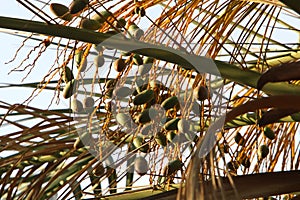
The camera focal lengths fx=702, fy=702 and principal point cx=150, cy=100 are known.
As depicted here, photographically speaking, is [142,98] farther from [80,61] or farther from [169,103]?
[80,61]

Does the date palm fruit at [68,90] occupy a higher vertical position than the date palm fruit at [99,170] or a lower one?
higher

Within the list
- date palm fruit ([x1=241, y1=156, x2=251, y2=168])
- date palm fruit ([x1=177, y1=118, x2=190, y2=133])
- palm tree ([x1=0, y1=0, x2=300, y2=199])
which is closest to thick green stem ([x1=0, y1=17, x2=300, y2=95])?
palm tree ([x1=0, y1=0, x2=300, y2=199])

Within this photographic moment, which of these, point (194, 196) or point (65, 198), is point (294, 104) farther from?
point (65, 198)

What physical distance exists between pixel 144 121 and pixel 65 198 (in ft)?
0.48

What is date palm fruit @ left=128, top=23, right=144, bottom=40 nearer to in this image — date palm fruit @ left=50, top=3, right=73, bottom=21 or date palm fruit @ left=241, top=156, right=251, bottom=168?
date palm fruit @ left=50, top=3, right=73, bottom=21

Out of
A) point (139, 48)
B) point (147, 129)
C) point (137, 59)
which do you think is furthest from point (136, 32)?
point (139, 48)

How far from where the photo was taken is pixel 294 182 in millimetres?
716

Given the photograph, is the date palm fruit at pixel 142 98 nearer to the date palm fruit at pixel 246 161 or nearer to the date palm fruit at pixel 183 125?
the date palm fruit at pixel 183 125

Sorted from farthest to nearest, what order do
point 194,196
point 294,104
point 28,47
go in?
point 28,47
point 294,104
point 194,196

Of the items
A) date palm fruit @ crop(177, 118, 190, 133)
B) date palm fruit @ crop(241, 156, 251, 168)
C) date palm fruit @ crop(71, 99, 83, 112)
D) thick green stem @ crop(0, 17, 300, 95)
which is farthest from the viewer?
date palm fruit @ crop(241, 156, 251, 168)

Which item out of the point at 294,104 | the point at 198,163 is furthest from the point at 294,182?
the point at 198,163

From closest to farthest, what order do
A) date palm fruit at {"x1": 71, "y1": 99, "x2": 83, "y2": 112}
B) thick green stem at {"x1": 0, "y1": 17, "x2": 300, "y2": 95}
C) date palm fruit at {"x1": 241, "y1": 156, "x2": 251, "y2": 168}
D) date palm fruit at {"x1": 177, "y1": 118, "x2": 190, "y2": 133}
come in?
thick green stem at {"x1": 0, "y1": 17, "x2": 300, "y2": 95} → date palm fruit at {"x1": 177, "y1": 118, "x2": 190, "y2": 133} → date palm fruit at {"x1": 71, "y1": 99, "x2": 83, "y2": 112} → date palm fruit at {"x1": 241, "y1": 156, "x2": 251, "y2": 168}

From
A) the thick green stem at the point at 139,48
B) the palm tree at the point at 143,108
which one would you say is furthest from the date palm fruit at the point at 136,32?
the thick green stem at the point at 139,48

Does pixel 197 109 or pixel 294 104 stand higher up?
pixel 197 109
